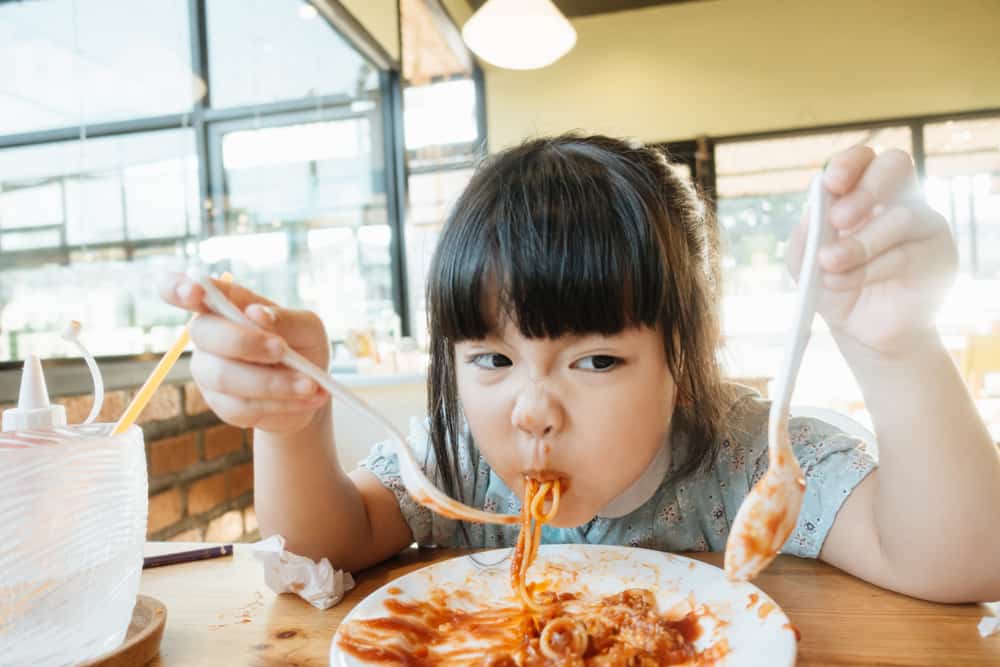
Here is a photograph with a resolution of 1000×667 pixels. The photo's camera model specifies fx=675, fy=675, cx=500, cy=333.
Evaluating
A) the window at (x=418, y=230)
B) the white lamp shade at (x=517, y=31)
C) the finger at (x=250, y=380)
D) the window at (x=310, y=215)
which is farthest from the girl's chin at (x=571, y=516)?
the window at (x=418, y=230)

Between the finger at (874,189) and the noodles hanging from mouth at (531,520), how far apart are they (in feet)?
1.26

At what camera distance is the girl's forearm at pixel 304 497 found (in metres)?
0.80

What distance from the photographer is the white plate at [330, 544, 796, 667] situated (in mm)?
533

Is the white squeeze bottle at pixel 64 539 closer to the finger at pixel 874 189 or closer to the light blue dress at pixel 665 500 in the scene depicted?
the light blue dress at pixel 665 500

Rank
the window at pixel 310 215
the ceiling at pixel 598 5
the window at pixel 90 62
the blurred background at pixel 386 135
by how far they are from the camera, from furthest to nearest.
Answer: the ceiling at pixel 598 5 → the window at pixel 310 215 → the blurred background at pixel 386 135 → the window at pixel 90 62

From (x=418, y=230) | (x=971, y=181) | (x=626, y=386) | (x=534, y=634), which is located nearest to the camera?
(x=534, y=634)

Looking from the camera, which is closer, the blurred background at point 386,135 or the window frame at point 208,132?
the window frame at point 208,132

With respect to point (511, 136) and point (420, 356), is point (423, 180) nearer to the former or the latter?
point (511, 136)

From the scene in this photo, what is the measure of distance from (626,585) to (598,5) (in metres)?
5.45

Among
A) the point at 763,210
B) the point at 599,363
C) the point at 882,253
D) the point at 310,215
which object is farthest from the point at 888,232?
the point at 763,210

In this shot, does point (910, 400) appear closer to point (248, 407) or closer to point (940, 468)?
point (940, 468)

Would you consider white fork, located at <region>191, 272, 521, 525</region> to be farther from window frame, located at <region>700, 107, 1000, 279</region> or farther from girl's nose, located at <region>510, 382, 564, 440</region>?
window frame, located at <region>700, 107, 1000, 279</region>

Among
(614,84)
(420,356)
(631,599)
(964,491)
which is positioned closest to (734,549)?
(631,599)

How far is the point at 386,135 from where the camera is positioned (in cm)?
407
